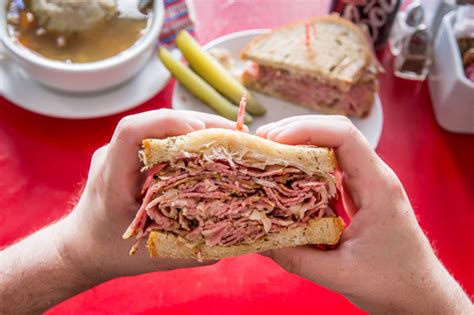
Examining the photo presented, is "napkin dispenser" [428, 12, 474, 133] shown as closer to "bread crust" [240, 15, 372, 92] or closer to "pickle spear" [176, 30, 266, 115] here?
"bread crust" [240, 15, 372, 92]

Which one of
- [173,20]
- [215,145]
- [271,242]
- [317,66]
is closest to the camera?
[215,145]

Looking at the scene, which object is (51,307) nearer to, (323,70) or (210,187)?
(210,187)

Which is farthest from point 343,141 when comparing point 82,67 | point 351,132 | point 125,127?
point 82,67

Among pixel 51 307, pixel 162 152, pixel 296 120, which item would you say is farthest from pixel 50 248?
pixel 296 120

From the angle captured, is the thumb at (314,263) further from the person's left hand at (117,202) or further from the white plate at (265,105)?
the white plate at (265,105)

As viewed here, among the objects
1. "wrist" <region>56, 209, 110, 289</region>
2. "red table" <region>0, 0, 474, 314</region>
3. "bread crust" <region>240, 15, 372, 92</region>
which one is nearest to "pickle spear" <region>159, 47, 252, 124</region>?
"red table" <region>0, 0, 474, 314</region>

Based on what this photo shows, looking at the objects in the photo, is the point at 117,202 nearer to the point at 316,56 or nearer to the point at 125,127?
the point at 125,127

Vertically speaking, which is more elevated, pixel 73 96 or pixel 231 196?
pixel 231 196
